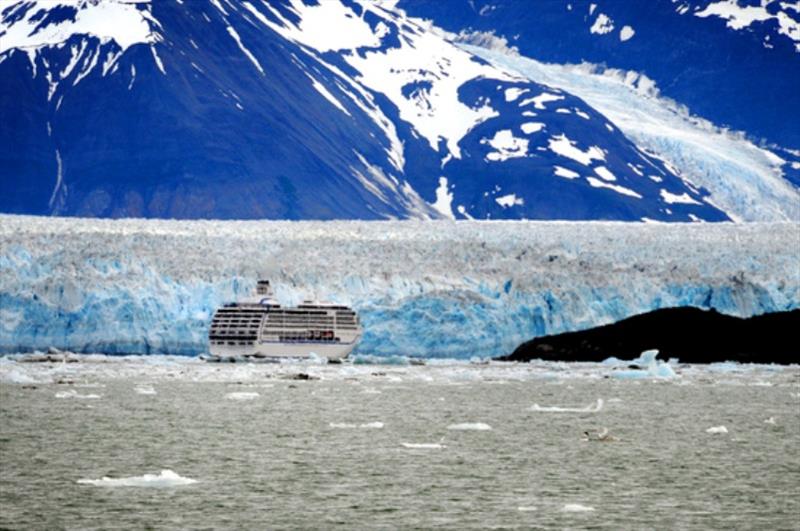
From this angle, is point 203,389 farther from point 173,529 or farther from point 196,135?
point 196,135

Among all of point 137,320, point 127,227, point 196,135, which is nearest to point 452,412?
point 137,320

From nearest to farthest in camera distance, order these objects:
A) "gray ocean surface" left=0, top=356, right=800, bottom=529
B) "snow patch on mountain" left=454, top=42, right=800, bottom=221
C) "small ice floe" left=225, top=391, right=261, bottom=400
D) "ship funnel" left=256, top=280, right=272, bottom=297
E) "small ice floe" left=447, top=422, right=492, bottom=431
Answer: "gray ocean surface" left=0, top=356, right=800, bottom=529 → "small ice floe" left=447, top=422, right=492, bottom=431 → "small ice floe" left=225, top=391, right=261, bottom=400 → "ship funnel" left=256, top=280, right=272, bottom=297 → "snow patch on mountain" left=454, top=42, right=800, bottom=221

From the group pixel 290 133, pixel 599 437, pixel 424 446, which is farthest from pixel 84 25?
pixel 424 446

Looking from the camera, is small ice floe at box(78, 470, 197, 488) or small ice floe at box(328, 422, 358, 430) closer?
small ice floe at box(78, 470, 197, 488)

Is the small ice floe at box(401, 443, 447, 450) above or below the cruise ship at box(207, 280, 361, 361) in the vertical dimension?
below

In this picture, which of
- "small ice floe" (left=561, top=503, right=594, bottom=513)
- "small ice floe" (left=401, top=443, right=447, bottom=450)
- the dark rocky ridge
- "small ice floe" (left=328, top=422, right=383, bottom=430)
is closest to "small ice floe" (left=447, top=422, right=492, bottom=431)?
"small ice floe" (left=328, top=422, right=383, bottom=430)

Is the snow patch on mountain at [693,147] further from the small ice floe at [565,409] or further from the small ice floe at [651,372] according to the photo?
the small ice floe at [565,409]

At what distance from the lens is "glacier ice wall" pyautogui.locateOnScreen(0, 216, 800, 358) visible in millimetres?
50188

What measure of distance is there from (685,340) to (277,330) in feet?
53.2

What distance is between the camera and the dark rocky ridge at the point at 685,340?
179ft

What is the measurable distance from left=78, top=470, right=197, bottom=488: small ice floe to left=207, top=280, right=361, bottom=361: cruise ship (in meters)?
37.1

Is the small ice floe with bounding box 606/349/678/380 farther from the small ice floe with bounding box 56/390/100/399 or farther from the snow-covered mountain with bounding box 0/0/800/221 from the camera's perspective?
the snow-covered mountain with bounding box 0/0/800/221

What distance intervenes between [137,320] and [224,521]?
3384 centimetres

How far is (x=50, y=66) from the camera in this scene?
162375 millimetres
